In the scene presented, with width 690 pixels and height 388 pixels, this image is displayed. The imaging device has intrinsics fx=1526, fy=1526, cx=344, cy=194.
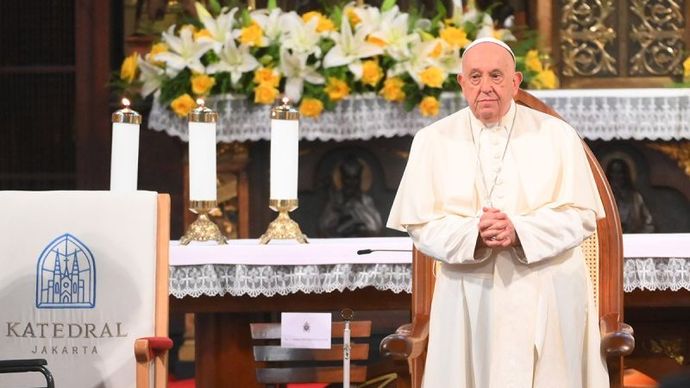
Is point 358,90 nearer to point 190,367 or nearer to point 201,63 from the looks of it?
point 201,63

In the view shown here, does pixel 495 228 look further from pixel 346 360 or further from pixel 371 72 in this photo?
pixel 371 72

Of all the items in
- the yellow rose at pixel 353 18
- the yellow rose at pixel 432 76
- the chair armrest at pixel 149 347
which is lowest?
the chair armrest at pixel 149 347

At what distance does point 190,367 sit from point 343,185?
6.30 feet

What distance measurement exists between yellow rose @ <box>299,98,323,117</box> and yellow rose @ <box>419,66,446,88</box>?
488mm

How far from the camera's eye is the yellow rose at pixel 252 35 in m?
6.09

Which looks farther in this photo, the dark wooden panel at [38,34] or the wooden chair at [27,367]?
the dark wooden panel at [38,34]

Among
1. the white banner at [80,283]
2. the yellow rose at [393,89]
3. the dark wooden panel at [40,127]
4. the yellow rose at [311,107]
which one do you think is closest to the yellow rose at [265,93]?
the yellow rose at [311,107]

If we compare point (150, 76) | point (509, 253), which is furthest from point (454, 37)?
point (509, 253)

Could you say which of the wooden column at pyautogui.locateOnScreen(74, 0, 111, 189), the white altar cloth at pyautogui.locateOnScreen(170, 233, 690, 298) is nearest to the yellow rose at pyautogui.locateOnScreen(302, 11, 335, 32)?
the white altar cloth at pyautogui.locateOnScreen(170, 233, 690, 298)

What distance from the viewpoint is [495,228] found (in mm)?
3906

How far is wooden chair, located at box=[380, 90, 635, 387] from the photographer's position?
4223mm

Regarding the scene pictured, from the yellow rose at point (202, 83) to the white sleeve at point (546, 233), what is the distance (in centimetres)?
250

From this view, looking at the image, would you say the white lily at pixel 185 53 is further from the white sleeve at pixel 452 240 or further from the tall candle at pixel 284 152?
the white sleeve at pixel 452 240

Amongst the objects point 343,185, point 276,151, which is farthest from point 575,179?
point 343,185
